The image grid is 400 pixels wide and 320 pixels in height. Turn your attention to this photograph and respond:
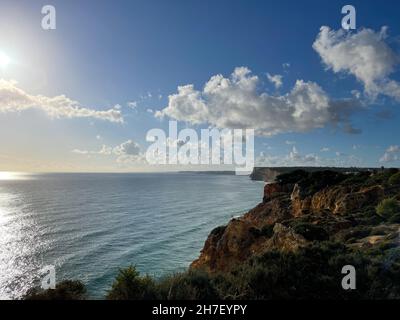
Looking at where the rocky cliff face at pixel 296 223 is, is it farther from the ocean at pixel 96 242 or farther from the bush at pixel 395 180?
the ocean at pixel 96 242

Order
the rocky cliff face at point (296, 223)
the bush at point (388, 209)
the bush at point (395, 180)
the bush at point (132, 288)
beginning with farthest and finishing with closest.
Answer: the bush at point (395, 180) < the bush at point (388, 209) < the rocky cliff face at point (296, 223) < the bush at point (132, 288)

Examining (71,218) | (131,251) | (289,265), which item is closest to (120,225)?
(71,218)

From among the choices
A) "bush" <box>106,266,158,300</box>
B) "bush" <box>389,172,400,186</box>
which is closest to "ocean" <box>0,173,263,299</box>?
"bush" <box>106,266,158,300</box>

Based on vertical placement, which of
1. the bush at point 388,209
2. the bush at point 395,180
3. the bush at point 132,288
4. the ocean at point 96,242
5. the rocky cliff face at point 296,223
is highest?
the bush at point 395,180

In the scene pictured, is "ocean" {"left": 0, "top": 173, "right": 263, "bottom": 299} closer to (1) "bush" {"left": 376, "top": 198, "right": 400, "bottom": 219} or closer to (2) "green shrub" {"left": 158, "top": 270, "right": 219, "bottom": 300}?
(2) "green shrub" {"left": 158, "top": 270, "right": 219, "bottom": 300}

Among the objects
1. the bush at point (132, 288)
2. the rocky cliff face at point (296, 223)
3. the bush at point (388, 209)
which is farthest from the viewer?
the bush at point (388, 209)

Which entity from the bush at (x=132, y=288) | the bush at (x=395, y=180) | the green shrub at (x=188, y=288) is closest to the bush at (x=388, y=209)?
the bush at (x=395, y=180)

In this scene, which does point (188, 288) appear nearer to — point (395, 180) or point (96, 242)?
point (395, 180)

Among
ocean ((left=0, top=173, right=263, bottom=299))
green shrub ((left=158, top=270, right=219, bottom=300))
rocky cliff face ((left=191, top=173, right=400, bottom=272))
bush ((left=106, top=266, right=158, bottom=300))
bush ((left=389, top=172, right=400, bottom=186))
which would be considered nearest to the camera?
green shrub ((left=158, top=270, right=219, bottom=300))
